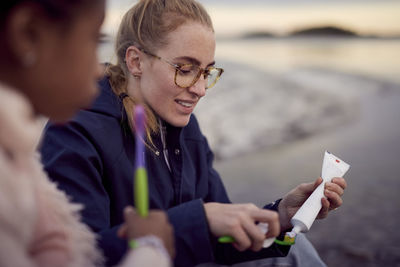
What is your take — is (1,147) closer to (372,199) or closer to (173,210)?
(173,210)

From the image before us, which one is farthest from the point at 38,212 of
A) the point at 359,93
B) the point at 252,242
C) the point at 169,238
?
the point at 359,93

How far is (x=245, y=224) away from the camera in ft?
4.15

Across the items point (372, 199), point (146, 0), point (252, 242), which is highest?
point (146, 0)

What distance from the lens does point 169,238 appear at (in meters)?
1.10

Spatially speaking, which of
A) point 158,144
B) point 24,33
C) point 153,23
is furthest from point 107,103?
point 24,33

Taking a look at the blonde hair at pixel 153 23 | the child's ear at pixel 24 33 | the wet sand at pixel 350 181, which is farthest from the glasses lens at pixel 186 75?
the wet sand at pixel 350 181

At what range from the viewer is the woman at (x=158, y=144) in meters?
1.45

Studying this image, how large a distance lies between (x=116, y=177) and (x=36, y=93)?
0.84m

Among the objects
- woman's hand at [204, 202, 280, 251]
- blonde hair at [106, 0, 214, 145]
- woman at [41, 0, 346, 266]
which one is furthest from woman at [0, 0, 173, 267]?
blonde hair at [106, 0, 214, 145]

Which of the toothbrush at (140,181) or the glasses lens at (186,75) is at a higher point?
the glasses lens at (186,75)

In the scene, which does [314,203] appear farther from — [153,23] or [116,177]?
[153,23]

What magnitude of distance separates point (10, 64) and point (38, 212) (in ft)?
1.26

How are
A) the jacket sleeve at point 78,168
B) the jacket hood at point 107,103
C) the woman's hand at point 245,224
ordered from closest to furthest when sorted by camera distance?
the woman's hand at point 245,224 < the jacket sleeve at point 78,168 < the jacket hood at point 107,103

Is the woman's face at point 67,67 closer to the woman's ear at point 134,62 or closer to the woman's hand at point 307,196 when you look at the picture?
the woman's ear at point 134,62
